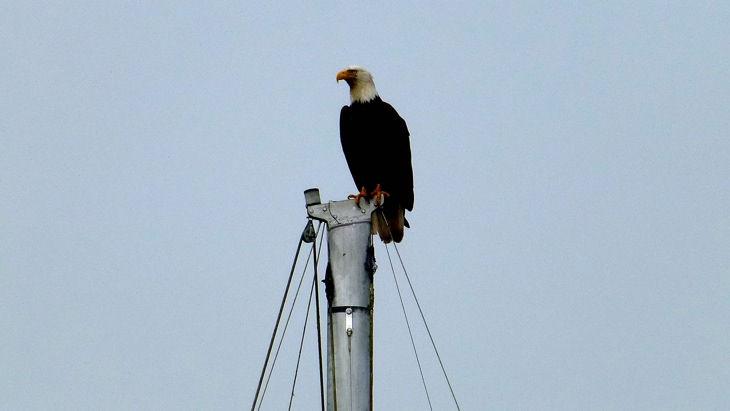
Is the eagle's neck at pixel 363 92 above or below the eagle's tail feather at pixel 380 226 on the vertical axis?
above

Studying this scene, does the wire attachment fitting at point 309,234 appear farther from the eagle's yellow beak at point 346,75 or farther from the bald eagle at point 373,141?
the eagle's yellow beak at point 346,75

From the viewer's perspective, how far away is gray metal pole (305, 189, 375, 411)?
5062mm

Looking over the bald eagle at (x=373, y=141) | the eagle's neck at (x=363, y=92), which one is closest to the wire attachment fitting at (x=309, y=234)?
the bald eagle at (x=373, y=141)

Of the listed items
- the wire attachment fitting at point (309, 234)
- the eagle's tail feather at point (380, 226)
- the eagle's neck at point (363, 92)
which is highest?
the eagle's neck at point (363, 92)

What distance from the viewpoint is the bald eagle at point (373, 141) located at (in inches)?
344

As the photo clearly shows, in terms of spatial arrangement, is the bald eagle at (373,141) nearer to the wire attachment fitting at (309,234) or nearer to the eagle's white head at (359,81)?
the eagle's white head at (359,81)

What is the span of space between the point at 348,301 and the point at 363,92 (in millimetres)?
4152

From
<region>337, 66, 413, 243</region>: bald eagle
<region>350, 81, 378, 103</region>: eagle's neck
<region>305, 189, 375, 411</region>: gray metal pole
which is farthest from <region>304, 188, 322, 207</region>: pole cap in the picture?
<region>350, 81, 378, 103</region>: eagle's neck

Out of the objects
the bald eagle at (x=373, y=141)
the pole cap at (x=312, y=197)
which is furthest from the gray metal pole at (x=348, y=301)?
the bald eagle at (x=373, y=141)

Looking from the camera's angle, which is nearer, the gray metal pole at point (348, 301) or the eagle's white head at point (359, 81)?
the gray metal pole at point (348, 301)

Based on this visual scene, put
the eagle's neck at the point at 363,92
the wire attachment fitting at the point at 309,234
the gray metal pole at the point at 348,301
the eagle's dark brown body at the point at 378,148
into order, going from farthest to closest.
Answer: the eagle's neck at the point at 363,92
the eagle's dark brown body at the point at 378,148
the wire attachment fitting at the point at 309,234
the gray metal pole at the point at 348,301

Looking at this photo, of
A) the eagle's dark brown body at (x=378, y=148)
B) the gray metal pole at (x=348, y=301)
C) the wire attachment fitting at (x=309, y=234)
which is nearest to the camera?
the gray metal pole at (x=348, y=301)

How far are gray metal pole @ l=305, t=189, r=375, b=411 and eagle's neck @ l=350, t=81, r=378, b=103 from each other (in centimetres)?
366

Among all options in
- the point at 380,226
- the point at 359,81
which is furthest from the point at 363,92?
the point at 380,226
